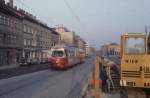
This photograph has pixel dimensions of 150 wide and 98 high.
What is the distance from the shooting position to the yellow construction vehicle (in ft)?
45.0

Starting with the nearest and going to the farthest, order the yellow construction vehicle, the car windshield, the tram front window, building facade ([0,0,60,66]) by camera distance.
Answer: the yellow construction vehicle, the tram front window, the car windshield, building facade ([0,0,60,66])

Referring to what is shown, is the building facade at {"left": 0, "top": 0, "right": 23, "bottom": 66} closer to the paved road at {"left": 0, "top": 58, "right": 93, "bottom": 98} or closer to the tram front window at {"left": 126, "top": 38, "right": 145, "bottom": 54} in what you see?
the paved road at {"left": 0, "top": 58, "right": 93, "bottom": 98}

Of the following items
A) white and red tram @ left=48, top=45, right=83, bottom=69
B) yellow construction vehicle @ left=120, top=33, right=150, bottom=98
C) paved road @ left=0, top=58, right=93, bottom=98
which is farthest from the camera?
white and red tram @ left=48, top=45, right=83, bottom=69

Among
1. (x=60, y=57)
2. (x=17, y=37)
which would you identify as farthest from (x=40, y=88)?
(x=17, y=37)

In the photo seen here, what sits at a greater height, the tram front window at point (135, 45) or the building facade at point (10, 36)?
the building facade at point (10, 36)

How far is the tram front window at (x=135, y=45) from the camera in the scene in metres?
14.5

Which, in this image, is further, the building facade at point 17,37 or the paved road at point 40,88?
the building facade at point 17,37

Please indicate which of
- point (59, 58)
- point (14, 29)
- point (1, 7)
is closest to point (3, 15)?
point (1, 7)

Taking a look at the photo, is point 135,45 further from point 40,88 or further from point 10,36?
point 10,36

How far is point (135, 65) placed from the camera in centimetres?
1405

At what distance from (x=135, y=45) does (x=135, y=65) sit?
Answer: 1194 mm

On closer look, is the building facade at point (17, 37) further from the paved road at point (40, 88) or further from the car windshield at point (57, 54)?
the paved road at point (40, 88)

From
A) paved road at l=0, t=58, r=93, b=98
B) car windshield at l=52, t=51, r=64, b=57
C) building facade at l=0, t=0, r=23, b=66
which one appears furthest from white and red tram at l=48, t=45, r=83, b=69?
building facade at l=0, t=0, r=23, b=66

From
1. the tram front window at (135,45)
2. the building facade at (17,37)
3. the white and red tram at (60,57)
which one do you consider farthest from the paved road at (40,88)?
the building facade at (17,37)
